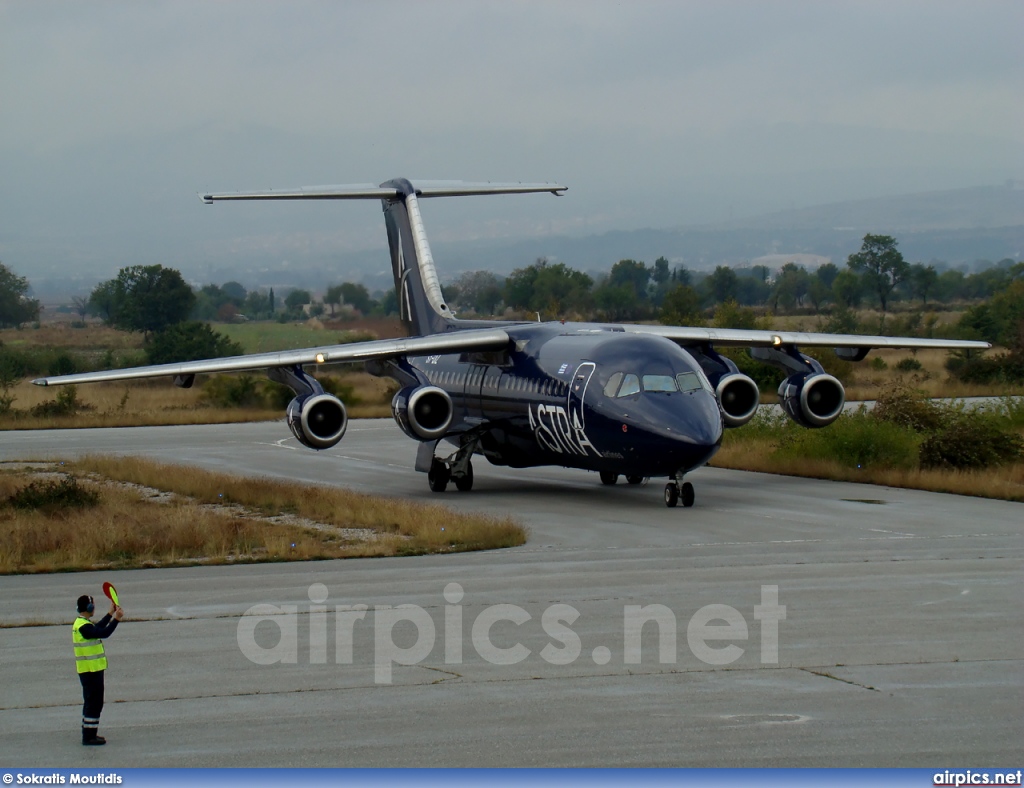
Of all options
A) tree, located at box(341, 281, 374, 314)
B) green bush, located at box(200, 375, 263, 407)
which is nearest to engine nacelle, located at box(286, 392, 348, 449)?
green bush, located at box(200, 375, 263, 407)

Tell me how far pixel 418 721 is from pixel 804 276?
434ft

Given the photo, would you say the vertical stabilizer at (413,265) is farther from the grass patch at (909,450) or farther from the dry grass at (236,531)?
the grass patch at (909,450)

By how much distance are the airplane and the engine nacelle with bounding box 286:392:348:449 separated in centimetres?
2

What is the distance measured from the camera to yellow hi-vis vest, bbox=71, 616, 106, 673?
32.6 ft

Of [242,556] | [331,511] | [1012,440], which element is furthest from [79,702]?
[1012,440]

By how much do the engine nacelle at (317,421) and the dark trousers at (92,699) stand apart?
51.9ft

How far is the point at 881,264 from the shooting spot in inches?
4596

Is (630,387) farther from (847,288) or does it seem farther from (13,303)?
(13,303)

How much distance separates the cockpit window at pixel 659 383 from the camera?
2394 centimetres

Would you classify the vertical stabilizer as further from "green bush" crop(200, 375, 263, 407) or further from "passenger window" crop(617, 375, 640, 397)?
"green bush" crop(200, 375, 263, 407)

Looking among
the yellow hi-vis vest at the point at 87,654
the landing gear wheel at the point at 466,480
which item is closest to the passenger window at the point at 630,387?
the landing gear wheel at the point at 466,480

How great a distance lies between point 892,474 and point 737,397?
361cm

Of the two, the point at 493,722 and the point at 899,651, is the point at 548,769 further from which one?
the point at 899,651

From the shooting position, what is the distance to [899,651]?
12727 millimetres
